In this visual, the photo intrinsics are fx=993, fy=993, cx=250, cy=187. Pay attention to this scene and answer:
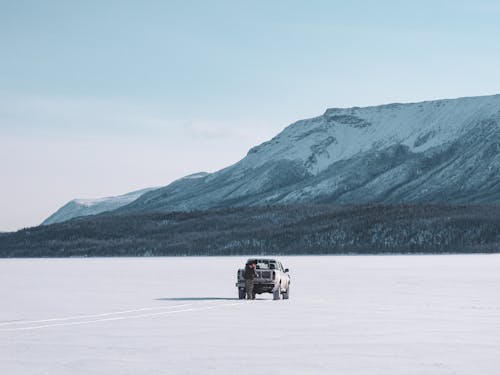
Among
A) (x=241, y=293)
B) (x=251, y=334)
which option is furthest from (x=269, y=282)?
(x=251, y=334)

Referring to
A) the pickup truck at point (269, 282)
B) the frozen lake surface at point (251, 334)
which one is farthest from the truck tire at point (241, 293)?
the frozen lake surface at point (251, 334)

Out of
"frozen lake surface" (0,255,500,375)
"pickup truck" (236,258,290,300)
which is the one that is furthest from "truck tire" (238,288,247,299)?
"frozen lake surface" (0,255,500,375)

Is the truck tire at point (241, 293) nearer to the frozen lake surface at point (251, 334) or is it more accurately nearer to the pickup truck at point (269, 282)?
the pickup truck at point (269, 282)

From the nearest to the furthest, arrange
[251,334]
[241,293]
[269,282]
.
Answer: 1. [251,334]
2. [269,282]
3. [241,293]

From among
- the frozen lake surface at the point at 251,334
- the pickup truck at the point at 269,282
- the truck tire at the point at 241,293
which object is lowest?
the frozen lake surface at the point at 251,334

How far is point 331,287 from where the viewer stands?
53.3 metres

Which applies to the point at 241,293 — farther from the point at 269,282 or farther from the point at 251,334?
the point at 251,334

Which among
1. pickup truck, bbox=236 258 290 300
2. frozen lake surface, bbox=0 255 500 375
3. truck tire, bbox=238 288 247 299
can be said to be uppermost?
pickup truck, bbox=236 258 290 300

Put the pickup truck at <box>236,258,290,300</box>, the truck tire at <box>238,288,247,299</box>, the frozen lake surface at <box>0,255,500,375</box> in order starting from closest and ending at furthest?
1. the frozen lake surface at <box>0,255,500,375</box>
2. the pickup truck at <box>236,258,290,300</box>
3. the truck tire at <box>238,288,247,299</box>

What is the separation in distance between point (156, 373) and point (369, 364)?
4.31 metres

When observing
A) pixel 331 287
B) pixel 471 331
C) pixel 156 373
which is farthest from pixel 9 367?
pixel 331 287

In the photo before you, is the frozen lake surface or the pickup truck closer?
the frozen lake surface

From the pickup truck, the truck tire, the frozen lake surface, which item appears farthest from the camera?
the truck tire

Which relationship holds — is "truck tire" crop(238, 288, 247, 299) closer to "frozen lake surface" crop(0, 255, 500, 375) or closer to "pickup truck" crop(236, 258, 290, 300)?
"pickup truck" crop(236, 258, 290, 300)
